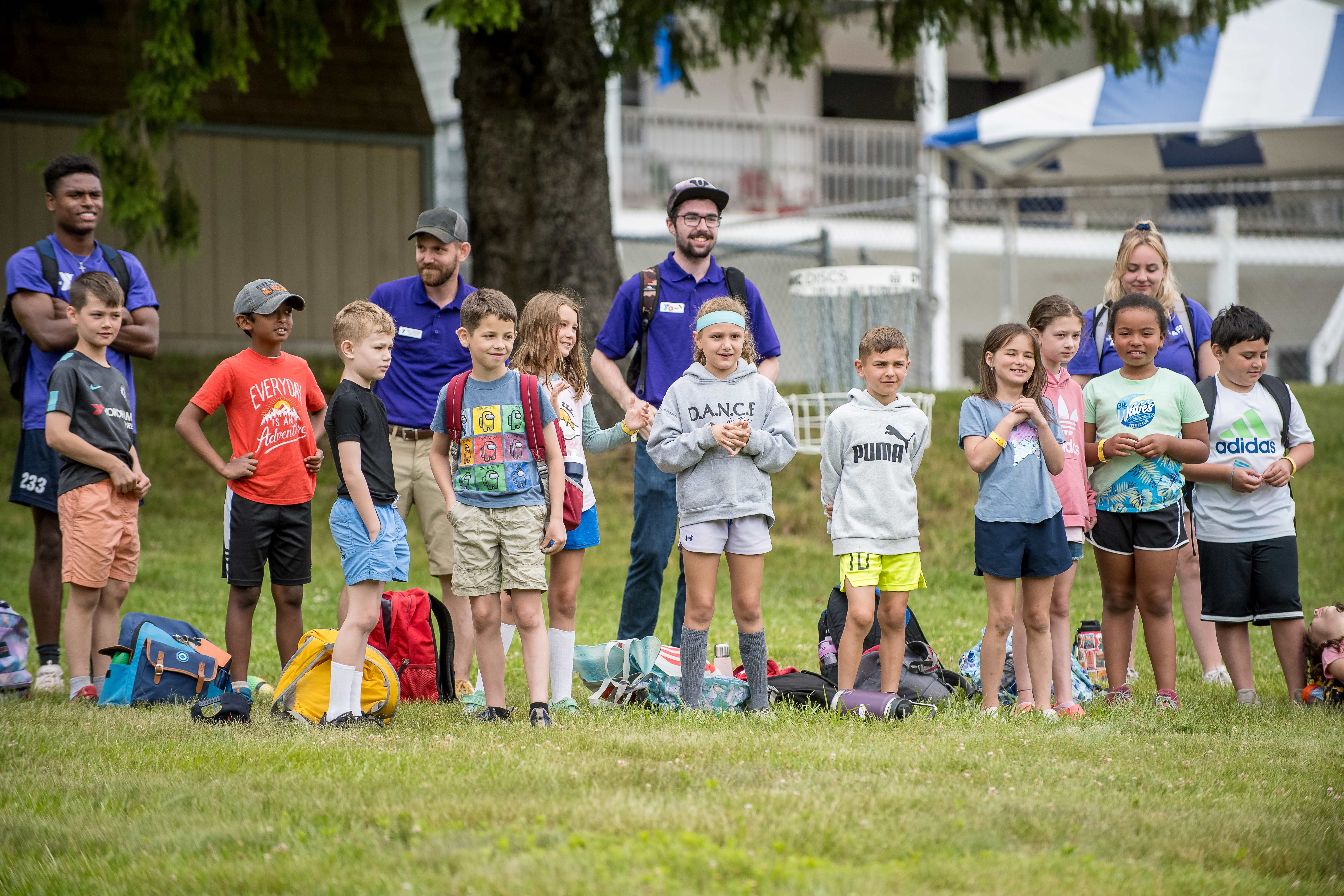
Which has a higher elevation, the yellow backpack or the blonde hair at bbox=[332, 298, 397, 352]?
the blonde hair at bbox=[332, 298, 397, 352]

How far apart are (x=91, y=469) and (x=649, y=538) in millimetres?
2477

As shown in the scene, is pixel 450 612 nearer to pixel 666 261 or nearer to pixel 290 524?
pixel 290 524

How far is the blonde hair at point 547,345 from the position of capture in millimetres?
5441

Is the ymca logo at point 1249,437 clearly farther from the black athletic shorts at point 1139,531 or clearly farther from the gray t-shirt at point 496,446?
the gray t-shirt at point 496,446

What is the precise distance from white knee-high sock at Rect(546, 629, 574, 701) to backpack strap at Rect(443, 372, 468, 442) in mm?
944

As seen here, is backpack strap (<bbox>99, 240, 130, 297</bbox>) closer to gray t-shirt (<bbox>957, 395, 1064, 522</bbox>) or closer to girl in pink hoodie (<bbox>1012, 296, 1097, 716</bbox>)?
gray t-shirt (<bbox>957, 395, 1064, 522</bbox>)

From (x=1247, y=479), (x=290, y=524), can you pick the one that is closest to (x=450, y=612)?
(x=290, y=524)

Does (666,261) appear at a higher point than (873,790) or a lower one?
higher

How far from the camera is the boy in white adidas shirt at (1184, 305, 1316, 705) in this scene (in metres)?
5.56

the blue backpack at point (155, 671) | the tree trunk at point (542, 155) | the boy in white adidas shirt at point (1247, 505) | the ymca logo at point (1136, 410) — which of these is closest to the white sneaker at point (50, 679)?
the blue backpack at point (155, 671)

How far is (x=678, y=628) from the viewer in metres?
6.00

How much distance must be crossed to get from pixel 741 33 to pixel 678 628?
723 cm

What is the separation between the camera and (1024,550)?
522 cm

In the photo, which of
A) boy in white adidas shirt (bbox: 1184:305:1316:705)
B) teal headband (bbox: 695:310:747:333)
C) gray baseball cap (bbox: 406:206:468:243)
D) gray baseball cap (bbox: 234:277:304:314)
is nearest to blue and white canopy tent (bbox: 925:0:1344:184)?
boy in white adidas shirt (bbox: 1184:305:1316:705)
